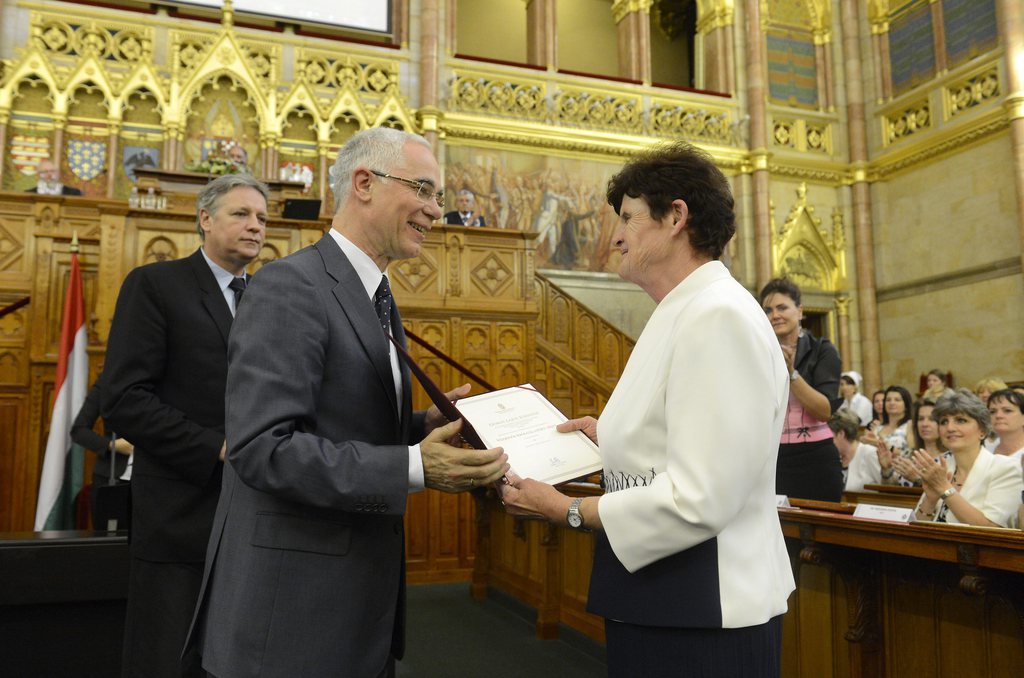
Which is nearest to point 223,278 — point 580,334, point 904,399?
point 904,399

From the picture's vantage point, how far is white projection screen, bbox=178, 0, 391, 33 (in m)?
11.2

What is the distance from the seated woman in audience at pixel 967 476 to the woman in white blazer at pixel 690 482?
1786mm

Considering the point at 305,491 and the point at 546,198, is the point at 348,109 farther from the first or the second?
the point at 305,491

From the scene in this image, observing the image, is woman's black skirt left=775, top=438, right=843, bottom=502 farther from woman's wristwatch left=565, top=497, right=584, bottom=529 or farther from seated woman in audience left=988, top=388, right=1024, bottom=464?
woman's wristwatch left=565, top=497, right=584, bottom=529

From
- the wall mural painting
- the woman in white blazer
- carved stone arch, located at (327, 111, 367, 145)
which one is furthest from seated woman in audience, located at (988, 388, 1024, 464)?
carved stone arch, located at (327, 111, 367, 145)

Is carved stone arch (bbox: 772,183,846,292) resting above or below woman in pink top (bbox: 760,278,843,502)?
above

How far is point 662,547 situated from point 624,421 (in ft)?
0.83

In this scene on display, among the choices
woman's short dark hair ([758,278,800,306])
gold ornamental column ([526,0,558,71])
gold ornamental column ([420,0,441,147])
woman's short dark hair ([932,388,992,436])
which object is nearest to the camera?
woman's short dark hair ([758,278,800,306])

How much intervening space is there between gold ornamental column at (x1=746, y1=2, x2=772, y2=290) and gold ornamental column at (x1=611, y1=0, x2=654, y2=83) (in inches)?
71.7

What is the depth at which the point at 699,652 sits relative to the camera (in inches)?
55.8

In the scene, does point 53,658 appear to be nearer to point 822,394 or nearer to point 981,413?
point 822,394

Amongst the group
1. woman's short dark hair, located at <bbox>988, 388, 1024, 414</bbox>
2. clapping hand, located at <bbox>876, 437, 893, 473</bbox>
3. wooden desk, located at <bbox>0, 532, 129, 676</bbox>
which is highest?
woman's short dark hair, located at <bbox>988, 388, 1024, 414</bbox>

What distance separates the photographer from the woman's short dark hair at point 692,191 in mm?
1604

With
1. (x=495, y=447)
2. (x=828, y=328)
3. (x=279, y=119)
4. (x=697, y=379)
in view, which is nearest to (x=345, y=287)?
(x=495, y=447)
